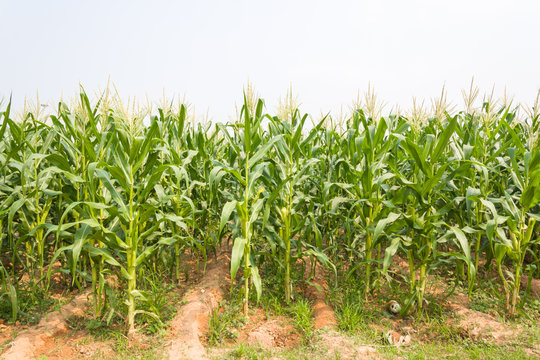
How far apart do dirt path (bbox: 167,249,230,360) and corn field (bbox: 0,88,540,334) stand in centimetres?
30

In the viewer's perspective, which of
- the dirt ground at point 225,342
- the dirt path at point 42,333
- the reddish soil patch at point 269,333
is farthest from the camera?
the reddish soil patch at point 269,333

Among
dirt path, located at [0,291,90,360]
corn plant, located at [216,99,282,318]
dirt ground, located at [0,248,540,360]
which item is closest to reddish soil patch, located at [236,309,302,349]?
dirt ground, located at [0,248,540,360]

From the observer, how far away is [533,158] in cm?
373

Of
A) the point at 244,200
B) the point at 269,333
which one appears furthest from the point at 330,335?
the point at 244,200

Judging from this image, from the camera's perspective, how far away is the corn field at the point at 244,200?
3293 millimetres

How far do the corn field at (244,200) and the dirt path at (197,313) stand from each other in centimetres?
30

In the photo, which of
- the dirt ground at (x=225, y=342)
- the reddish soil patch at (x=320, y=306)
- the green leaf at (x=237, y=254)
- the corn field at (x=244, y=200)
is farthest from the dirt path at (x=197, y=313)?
the reddish soil patch at (x=320, y=306)

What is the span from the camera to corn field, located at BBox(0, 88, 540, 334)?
329 centimetres

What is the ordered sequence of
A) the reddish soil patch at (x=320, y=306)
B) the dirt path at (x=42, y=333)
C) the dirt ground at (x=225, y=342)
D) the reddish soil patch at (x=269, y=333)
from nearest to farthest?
the dirt path at (x=42, y=333)
the dirt ground at (x=225, y=342)
the reddish soil patch at (x=269, y=333)
the reddish soil patch at (x=320, y=306)

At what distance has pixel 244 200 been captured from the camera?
12.0 ft

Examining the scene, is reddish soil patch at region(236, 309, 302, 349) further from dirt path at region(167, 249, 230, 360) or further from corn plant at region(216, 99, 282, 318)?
dirt path at region(167, 249, 230, 360)

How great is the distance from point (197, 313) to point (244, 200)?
4.29ft

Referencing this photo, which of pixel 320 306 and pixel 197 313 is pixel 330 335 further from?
pixel 197 313

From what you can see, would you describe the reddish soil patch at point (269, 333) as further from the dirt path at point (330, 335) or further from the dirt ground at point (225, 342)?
the dirt path at point (330, 335)
